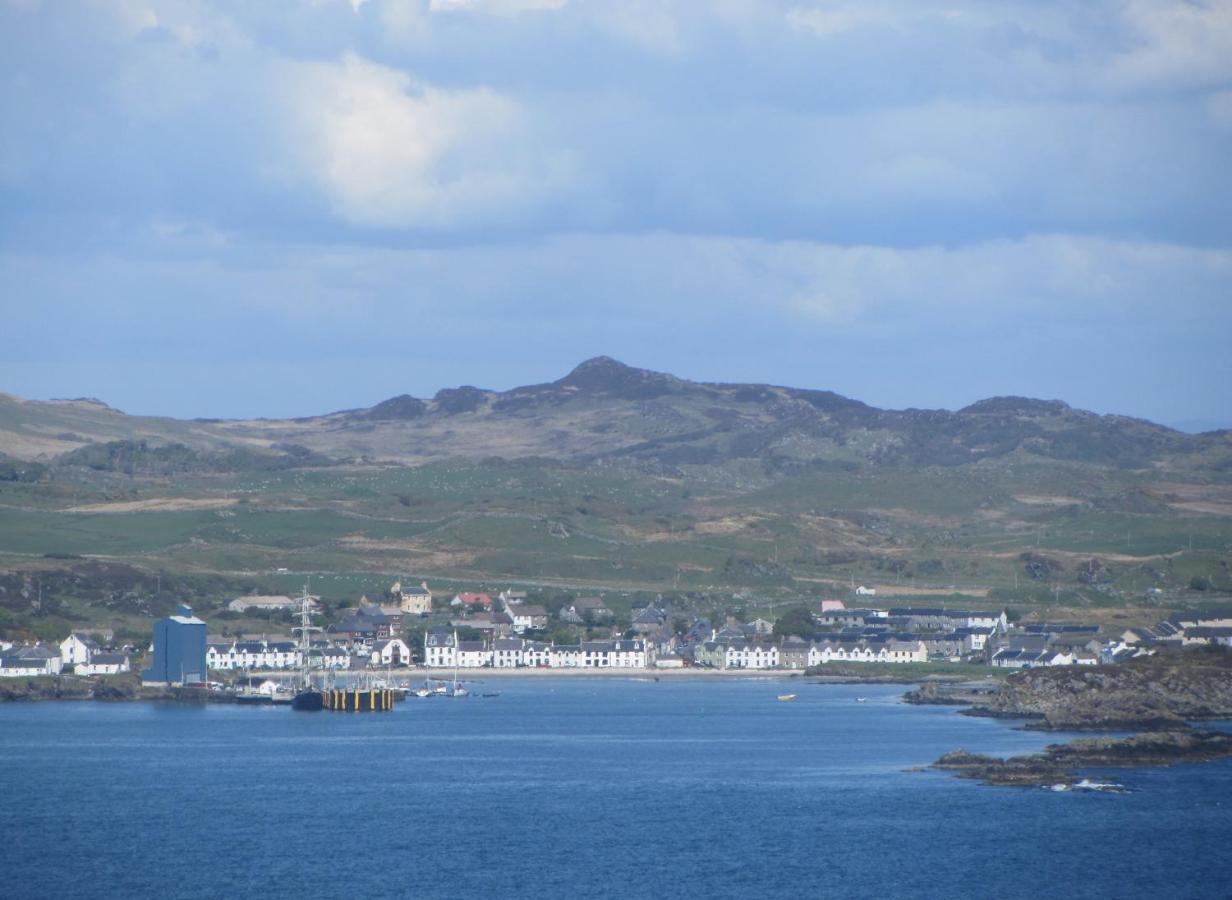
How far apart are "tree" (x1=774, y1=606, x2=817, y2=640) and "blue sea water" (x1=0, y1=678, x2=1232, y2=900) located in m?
36.6

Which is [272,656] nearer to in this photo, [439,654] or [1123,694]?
[439,654]

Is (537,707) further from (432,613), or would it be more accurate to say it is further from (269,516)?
(269,516)

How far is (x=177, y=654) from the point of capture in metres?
81.2

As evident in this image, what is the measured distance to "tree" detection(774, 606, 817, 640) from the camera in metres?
102

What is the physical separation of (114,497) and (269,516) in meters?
15.9

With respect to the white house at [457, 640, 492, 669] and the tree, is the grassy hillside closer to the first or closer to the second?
the tree

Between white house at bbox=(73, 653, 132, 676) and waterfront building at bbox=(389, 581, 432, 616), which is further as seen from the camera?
waterfront building at bbox=(389, 581, 432, 616)

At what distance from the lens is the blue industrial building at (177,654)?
265 feet

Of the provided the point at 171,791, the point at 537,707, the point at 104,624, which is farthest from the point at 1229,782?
the point at 104,624

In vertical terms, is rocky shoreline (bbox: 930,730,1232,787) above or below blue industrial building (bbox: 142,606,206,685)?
below

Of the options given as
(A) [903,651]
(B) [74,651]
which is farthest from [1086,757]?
(B) [74,651]

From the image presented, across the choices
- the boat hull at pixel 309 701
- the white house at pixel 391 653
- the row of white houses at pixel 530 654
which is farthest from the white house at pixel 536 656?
the boat hull at pixel 309 701

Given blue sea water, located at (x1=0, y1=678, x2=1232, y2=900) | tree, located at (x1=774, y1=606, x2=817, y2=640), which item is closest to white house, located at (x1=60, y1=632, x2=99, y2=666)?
blue sea water, located at (x1=0, y1=678, x2=1232, y2=900)

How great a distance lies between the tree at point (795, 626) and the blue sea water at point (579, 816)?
36.6 m
